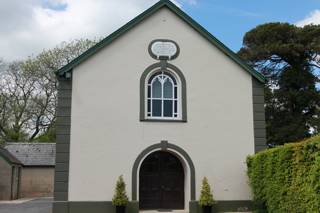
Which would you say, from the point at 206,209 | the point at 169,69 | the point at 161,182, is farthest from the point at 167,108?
the point at 206,209

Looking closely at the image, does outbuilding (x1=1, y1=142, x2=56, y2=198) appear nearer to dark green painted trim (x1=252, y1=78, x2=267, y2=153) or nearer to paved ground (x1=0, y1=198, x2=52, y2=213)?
paved ground (x1=0, y1=198, x2=52, y2=213)

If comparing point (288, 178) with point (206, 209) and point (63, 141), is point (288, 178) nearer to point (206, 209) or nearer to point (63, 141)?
point (206, 209)

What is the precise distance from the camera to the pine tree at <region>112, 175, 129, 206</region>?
16.5 metres

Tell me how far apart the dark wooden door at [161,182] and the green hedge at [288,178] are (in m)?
3.03

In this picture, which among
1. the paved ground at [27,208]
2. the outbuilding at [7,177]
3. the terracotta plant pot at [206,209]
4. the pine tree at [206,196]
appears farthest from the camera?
the outbuilding at [7,177]

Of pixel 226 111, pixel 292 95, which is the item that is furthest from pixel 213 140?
pixel 292 95

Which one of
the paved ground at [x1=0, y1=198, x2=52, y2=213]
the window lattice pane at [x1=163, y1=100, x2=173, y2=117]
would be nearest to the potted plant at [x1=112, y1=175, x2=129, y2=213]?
the window lattice pane at [x1=163, y1=100, x2=173, y2=117]

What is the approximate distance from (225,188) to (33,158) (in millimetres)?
24446

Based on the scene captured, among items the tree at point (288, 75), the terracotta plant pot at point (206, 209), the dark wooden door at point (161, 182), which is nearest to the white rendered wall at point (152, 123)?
the terracotta plant pot at point (206, 209)

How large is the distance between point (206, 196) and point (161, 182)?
7.02 ft

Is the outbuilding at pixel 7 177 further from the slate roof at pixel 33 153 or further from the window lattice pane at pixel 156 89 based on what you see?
the window lattice pane at pixel 156 89

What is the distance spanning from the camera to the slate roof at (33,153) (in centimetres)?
3794

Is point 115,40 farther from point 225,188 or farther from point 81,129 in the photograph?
point 225,188

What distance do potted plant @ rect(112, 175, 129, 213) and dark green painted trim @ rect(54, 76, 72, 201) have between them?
1874mm
